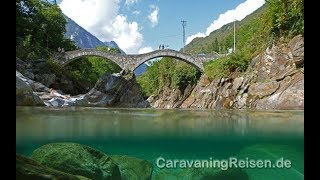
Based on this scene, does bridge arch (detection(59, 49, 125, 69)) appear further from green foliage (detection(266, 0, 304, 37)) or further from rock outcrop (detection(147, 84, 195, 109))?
green foliage (detection(266, 0, 304, 37))

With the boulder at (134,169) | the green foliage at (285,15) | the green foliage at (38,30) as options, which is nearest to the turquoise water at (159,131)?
the boulder at (134,169)

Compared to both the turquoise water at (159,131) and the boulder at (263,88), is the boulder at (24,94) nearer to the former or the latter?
the turquoise water at (159,131)

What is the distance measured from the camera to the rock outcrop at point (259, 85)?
→ 6.67 meters

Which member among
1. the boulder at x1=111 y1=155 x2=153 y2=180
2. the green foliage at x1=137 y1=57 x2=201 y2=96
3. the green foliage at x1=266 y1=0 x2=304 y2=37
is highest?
the green foliage at x1=266 y1=0 x2=304 y2=37

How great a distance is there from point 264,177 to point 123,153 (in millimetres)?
2346

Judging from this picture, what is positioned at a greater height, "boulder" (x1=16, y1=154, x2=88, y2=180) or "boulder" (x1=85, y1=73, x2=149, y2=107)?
"boulder" (x1=85, y1=73, x2=149, y2=107)

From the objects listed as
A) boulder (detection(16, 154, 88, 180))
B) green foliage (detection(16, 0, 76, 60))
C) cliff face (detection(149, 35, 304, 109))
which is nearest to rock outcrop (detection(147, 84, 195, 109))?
cliff face (detection(149, 35, 304, 109))

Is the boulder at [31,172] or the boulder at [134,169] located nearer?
the boulder at [31,172]

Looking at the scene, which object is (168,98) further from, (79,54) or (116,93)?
(79,54)

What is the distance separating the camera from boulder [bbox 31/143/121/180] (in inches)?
153

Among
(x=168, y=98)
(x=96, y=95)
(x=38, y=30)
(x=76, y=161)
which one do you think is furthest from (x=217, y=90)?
(x=76, y=161)

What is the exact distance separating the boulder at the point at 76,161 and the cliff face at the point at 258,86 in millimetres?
2184

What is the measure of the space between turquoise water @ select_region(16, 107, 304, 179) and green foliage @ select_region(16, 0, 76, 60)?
2.89 ft
